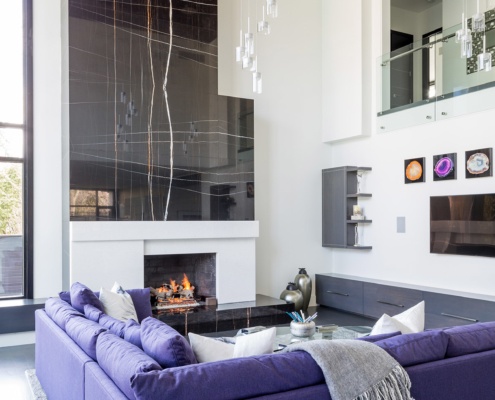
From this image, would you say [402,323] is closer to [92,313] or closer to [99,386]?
[99,386]

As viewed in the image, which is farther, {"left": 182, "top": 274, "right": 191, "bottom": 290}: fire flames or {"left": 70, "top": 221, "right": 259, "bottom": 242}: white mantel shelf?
{"left": 182, "top": 274, "right": 191, "bottom": 290}: fire flames

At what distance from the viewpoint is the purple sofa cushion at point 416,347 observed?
234 cm

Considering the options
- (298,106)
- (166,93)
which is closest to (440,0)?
(298,106)

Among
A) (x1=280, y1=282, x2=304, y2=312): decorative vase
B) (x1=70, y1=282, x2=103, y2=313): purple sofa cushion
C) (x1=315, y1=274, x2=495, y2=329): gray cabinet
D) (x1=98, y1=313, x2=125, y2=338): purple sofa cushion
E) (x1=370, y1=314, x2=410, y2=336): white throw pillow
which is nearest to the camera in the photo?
(x1=98, y1=313, x2=125, y2=338): purple sofa cushion

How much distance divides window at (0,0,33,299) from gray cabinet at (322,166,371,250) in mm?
4256

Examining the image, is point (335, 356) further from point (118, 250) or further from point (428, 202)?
point (428, 202)

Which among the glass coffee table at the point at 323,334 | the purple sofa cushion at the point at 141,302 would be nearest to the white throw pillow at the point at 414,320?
the glass coffee table at the point at 323,334

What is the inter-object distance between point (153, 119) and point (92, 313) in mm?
3287

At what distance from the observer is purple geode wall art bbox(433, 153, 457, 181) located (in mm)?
6051

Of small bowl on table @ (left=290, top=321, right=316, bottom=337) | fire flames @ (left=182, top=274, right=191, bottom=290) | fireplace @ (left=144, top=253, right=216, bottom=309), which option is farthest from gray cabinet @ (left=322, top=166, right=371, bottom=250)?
small bowl on table @ (left=290, top=321, right=316, bottom=337)

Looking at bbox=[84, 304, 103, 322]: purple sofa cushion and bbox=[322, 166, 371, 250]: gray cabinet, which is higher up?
bbox=[322, 166, 371, 250]: gray cabinet

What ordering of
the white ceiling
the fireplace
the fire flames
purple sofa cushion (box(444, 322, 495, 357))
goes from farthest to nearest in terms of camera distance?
the white ceiling → the fire flames → the fireplace → purple sofa cushion (box(444, 322, 495, 357))

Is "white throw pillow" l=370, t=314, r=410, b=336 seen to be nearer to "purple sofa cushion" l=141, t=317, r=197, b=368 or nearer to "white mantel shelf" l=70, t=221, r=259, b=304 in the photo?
"purple sofa cushion" l=141, t=317, r=197, b=368

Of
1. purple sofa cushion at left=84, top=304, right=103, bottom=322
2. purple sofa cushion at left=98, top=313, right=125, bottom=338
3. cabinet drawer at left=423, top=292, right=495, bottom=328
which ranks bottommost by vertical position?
cabinet drawer at left=423, top=292, right=495, bottom=328
